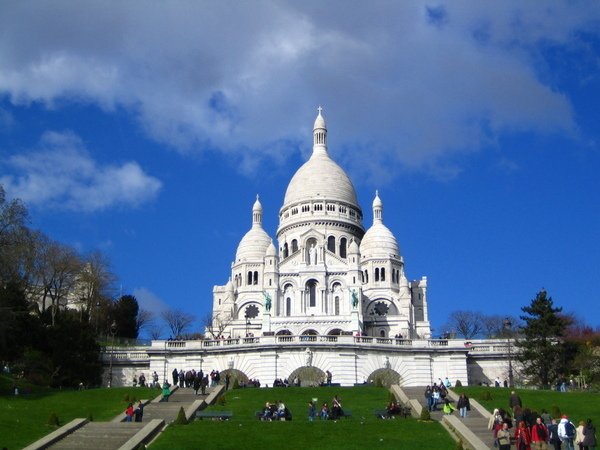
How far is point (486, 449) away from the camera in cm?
2811

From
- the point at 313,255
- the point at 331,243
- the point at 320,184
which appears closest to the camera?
the point at 313,255

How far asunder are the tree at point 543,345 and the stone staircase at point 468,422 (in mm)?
17550

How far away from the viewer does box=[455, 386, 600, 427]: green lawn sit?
37.9m

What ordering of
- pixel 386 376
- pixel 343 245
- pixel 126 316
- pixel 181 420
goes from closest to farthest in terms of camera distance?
pixel 181 420 → pixel 386 376 → pixel 126 316 → pixel 343 245

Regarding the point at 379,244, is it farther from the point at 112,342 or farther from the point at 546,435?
the point at 546,435

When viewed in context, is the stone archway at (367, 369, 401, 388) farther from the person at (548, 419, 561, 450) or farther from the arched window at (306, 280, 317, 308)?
the arched window at (306, 280, 317, 308)

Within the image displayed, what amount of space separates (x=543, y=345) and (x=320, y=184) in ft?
209

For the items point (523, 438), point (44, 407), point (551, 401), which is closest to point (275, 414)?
point (44, 407)

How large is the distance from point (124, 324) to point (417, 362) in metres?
43.1

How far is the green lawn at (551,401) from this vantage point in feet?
124

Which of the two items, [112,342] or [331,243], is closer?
[112,342]

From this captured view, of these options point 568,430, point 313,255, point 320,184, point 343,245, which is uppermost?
point 320,184

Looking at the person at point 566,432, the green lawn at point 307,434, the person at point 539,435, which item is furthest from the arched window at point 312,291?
the person at point 566,432

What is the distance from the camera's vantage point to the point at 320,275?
105 m
